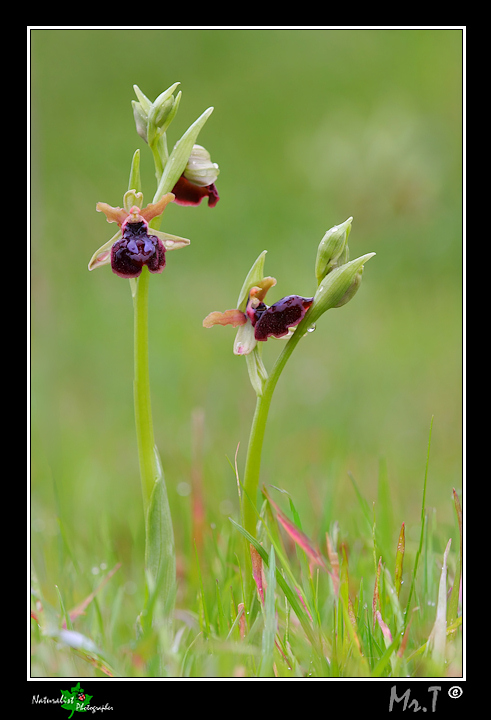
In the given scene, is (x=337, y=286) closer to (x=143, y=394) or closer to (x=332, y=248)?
(x=332, y=248)

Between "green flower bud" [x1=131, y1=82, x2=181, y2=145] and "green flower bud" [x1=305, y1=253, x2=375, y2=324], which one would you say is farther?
"green flower bud" [x1=131, y1=82, x2=181, y2=145]

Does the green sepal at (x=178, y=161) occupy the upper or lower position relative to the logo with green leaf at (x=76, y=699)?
upper

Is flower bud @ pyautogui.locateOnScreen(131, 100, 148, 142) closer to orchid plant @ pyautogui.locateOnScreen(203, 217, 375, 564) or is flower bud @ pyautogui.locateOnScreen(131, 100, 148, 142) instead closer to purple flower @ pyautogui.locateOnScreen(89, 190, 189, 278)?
purple flower @ pyautogui.locateOnScreen(89, 190, 189, 278)

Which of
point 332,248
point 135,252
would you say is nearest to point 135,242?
point 135,252

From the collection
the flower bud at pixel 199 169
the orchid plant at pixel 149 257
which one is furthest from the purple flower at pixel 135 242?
the flower bud at pixel 199 169

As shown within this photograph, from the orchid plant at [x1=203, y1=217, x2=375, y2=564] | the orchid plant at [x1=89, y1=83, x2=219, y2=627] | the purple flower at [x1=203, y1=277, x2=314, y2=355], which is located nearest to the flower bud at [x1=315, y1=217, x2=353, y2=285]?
the orchid plant at [x1=203, y1=217, x2=375, y2=564]

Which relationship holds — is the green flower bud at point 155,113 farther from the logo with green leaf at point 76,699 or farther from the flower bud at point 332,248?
the logo with green leaf at point 76,699
